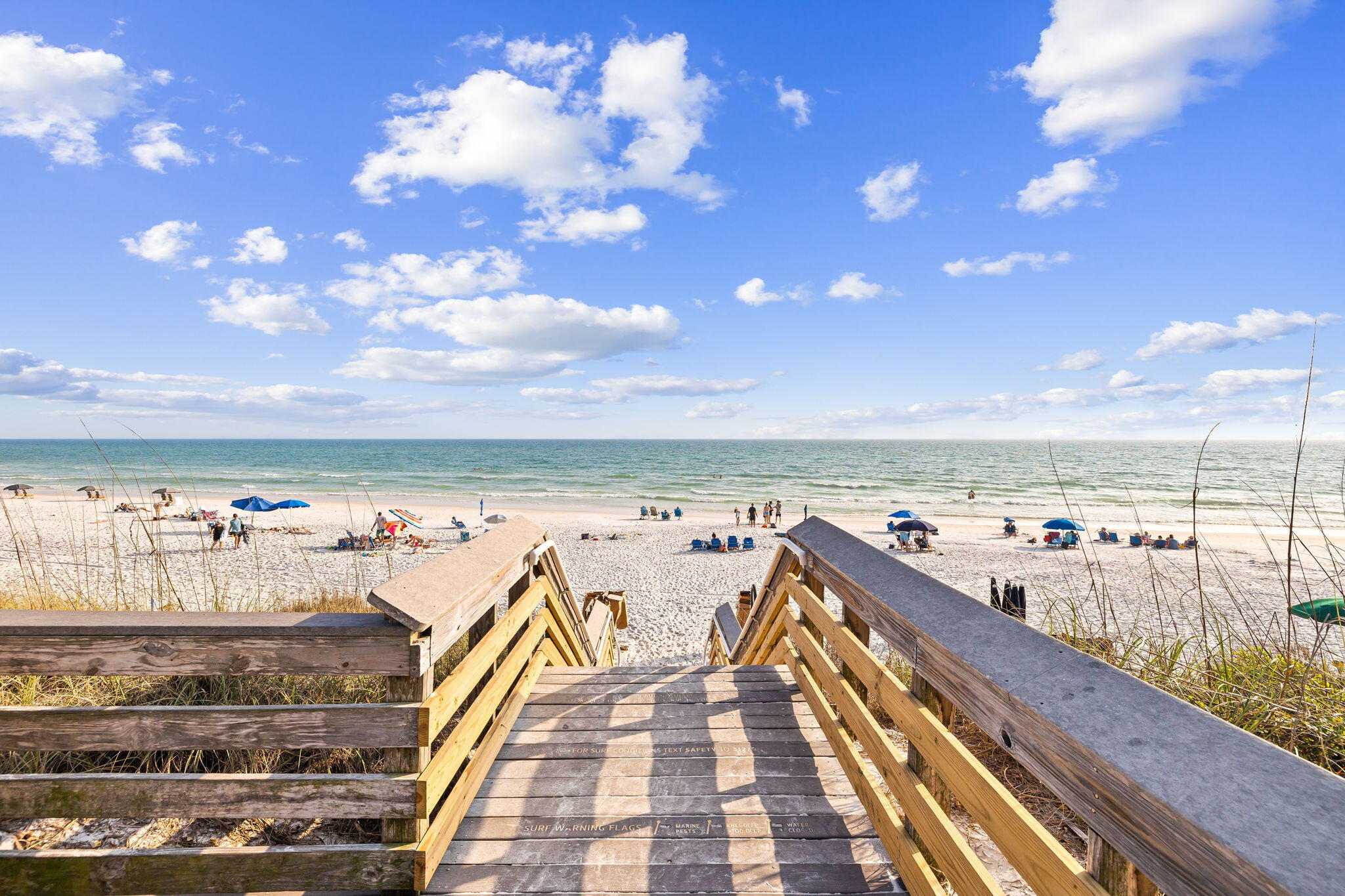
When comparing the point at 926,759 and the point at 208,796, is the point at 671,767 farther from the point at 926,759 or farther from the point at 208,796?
the point at 208,796

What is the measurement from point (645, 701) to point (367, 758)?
1575mm

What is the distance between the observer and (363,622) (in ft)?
6.57

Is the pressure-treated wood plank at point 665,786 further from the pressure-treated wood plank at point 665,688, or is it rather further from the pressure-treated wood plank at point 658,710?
the pressure-treated wood plank at point 665,688

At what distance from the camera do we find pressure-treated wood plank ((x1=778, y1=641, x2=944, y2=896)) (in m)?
1.92

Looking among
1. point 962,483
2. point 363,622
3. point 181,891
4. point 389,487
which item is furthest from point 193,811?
point 962,483

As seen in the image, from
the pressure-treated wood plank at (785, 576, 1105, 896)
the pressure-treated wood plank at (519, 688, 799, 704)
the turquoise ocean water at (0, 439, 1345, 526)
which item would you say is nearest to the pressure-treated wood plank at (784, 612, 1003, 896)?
the pressure-treated wood plank at (785, 576, 1105, 896)

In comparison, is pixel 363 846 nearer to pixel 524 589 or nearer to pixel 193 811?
pixel 193 811

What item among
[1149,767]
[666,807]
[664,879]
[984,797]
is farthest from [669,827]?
[1149,767]

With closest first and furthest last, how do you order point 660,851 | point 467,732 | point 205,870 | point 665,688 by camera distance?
point 205,870 → point 660,851 → point 467,732 → point 665,688

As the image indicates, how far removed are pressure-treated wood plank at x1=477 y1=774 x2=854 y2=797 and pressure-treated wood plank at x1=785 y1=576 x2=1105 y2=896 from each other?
2.03ft

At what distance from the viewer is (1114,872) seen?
114cm

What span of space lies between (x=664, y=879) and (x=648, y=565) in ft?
55.6

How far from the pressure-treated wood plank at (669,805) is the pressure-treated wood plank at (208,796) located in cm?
63

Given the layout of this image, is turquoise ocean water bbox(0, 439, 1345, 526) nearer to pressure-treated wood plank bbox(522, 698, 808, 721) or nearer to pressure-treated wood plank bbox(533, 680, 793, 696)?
pressure-treated wood plank bbox(533, 680, 793, 696)
